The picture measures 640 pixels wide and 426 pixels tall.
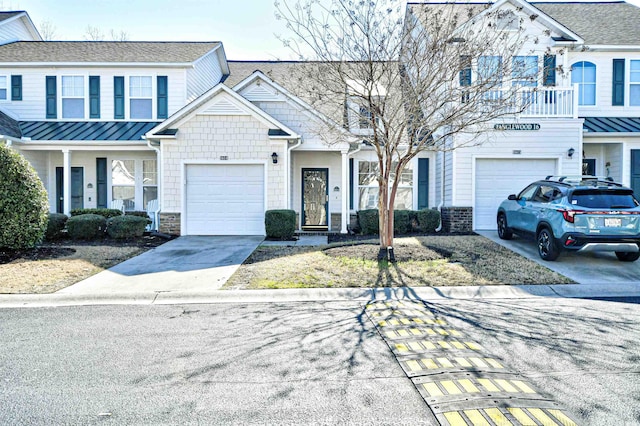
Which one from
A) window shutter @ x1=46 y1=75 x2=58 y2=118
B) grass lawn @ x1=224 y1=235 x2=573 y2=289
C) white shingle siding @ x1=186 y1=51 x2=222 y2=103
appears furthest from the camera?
white shingle siding @ x1=186 y1=51 x2=222 y2=103

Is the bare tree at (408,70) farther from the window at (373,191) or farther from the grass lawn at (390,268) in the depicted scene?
the window at (373,191)

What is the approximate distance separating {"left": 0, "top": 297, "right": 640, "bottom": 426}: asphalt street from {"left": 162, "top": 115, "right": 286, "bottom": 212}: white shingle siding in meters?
7.69

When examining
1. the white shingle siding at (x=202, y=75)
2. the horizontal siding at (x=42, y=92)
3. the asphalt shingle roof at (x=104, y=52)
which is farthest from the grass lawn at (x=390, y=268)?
the asphalt shingle roof at (x=104, y=52)

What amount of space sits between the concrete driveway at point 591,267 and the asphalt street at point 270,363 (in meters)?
1.74

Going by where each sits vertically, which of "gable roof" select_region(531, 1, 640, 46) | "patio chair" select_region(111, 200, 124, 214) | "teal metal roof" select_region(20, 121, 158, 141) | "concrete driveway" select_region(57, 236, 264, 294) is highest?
"gable roof" select_region(531, 1, 640, 46)

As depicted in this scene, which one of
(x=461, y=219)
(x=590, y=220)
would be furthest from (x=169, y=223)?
(x=590, y=220)

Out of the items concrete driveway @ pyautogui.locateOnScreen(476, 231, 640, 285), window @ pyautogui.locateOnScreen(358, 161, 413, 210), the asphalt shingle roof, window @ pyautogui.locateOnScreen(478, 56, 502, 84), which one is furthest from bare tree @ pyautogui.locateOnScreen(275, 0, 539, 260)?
the asphalt shingle roof

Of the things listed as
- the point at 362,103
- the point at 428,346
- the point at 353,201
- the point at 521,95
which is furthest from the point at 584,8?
the point at 428,346

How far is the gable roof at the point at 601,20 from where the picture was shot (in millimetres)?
16141

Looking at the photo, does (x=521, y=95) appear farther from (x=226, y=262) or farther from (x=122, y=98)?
(x=122, y=98)

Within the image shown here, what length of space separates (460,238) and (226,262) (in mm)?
6577

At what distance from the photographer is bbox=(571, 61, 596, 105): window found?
16.0 metres

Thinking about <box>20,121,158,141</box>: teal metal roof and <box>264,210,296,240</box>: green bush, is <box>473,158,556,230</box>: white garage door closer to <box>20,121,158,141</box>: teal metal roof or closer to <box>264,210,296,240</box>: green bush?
<box>264,210,296,240</box>: green bush

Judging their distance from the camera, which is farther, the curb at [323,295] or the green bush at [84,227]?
the green bush at [84,227]
